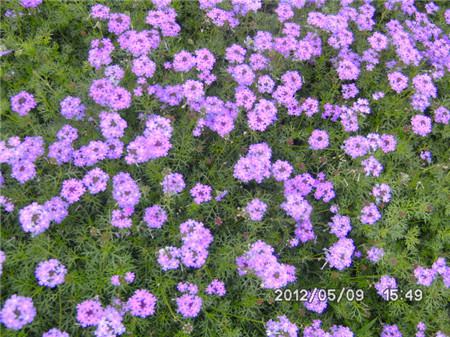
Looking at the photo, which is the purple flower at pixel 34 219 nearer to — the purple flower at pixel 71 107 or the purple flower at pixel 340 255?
the purple flower at pixel 71 107

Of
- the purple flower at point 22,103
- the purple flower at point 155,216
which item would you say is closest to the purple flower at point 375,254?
the purple flower at point 155,216

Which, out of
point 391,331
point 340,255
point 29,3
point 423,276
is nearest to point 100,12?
point 29,3

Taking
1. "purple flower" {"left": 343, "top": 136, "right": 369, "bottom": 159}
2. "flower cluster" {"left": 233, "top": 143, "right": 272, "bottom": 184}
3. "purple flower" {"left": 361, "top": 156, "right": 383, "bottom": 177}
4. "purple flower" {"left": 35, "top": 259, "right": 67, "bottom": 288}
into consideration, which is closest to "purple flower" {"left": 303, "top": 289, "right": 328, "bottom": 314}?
"flower cluster" {"left": 233, "top": 143, "right": 272, "bottom": 184}

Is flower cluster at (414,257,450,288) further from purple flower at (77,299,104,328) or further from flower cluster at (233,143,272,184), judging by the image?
purple flower at (77,299,104,328)

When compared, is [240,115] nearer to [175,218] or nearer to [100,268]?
→ [175,218]

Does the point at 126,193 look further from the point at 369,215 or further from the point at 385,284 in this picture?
the point at 385,284
